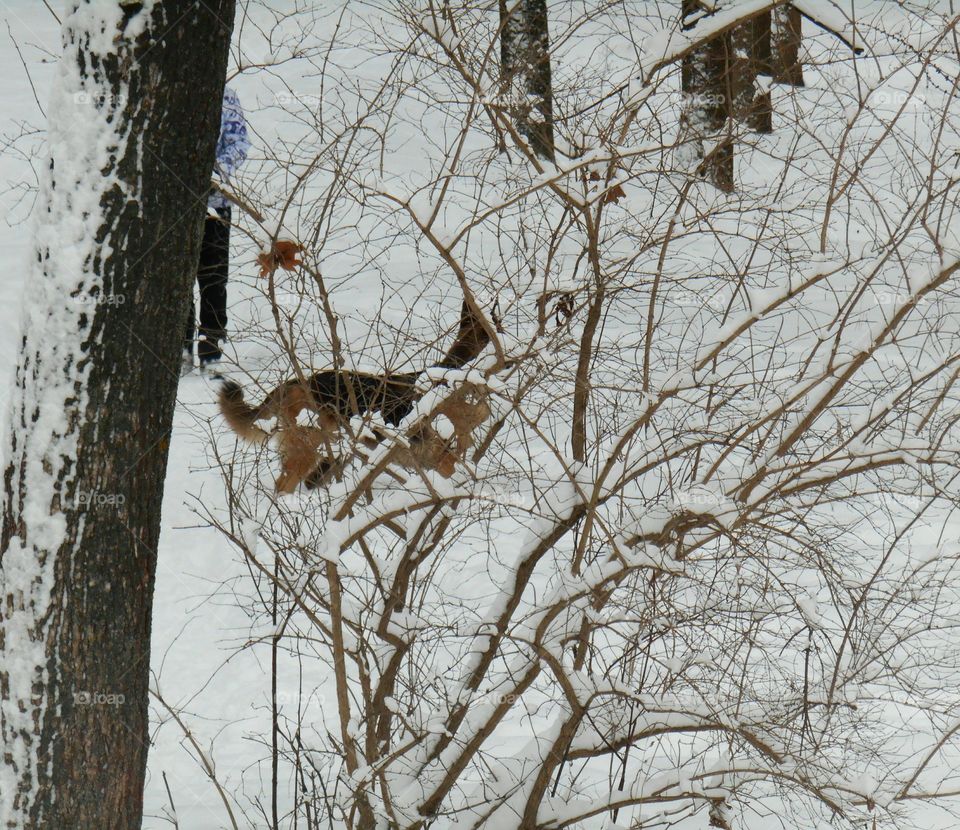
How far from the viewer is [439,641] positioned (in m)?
3.90

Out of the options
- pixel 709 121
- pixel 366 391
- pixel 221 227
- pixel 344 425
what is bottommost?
pixel 344 425

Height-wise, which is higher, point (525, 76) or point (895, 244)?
point (525, 76)

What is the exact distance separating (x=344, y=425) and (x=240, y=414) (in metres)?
0.92

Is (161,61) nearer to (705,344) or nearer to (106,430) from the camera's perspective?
(106,430)

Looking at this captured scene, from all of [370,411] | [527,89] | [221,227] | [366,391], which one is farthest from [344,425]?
[221,227]

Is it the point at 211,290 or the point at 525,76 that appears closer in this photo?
the point at 525,76

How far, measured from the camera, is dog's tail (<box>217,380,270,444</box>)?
4039mm

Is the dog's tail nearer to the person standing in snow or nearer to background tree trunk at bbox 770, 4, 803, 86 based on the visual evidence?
the person standing in snow

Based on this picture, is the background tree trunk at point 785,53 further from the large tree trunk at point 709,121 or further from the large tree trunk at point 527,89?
the large tree trunk at point 527,89

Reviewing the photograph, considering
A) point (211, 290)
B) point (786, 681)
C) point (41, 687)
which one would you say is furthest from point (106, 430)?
point (211, 290)

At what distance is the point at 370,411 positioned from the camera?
12.8 ft

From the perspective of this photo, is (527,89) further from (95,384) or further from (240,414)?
(95,384)

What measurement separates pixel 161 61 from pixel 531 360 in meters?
1.45

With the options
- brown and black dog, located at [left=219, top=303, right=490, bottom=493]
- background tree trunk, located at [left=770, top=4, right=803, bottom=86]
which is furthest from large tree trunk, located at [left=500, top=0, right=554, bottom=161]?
background tree trunk, located at [left=770, top=4, right=803, bottom=86]
